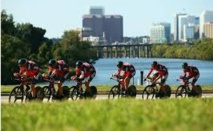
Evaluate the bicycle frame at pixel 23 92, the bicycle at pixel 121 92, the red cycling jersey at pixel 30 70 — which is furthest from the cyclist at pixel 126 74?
the bicycle frame at pixel 23 92

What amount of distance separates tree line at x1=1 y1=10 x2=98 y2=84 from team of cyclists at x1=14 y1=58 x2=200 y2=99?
71.0 feet

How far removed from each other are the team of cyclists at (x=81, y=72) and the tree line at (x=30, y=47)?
71.0ft

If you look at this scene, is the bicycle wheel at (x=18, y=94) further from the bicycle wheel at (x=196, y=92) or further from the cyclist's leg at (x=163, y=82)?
the bicycle wheel at (x=196, y=92)

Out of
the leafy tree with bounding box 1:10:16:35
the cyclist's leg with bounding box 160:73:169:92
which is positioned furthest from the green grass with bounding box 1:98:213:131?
the leafy tree with bounding box 1:10:16:35

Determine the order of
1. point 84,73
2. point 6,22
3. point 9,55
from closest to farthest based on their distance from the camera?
1. point 84,73
2. point 9,55
3. point 6,22

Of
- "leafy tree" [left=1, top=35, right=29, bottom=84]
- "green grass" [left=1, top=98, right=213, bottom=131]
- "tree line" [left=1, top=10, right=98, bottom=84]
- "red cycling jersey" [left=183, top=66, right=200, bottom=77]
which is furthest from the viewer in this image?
"tree line" [left=1, top=10, right=98, bottom=84]

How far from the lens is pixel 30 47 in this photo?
108312 millimetres

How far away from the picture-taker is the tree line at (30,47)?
6750 cm

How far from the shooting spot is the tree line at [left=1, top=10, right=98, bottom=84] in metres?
67.5

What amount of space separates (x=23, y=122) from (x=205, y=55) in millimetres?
187324

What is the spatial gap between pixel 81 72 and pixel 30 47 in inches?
3367

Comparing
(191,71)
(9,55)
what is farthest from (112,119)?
(9,55)

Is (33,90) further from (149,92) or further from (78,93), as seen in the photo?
(149,92)

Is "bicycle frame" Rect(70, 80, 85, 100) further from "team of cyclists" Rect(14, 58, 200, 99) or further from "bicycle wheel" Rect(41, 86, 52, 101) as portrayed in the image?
"bicycle wheel" Rect(41, 86, 52, 101)
